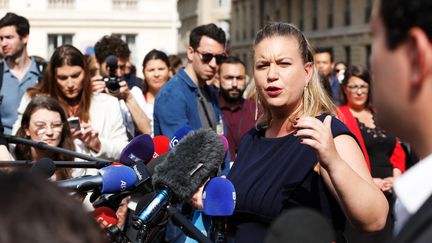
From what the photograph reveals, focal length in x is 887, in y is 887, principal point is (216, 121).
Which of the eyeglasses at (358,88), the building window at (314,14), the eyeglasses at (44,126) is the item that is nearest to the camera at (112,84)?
the eyeglasses at (44,126)

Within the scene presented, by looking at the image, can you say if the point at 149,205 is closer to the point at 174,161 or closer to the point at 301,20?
the point at 174,161

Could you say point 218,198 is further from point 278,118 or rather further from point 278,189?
point 278,118

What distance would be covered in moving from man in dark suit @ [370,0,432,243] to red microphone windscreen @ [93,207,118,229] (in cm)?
124

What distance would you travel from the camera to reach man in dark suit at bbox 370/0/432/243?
1842 mm

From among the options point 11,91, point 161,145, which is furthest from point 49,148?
point 11,91

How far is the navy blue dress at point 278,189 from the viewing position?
348 centimetres

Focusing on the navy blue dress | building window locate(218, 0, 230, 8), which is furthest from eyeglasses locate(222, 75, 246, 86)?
building window locate(218, 0, 230, 8)

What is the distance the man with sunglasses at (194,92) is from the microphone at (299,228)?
427 cm

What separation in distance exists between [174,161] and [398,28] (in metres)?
1.37

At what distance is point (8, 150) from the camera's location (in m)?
5.02

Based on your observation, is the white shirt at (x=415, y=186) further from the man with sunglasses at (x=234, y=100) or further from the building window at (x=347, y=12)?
the building window at (x=347, y=12)

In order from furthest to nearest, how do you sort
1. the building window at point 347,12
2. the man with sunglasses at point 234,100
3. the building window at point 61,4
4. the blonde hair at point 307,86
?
1. the building window at point 347,12
2. the building window at point 61,4
3. the man with sunglasses at point 234,100
4. the blonde hair at point 307,86

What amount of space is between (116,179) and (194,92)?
3550mm

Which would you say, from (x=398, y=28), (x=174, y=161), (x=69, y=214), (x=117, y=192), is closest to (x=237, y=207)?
(x=174, y=161)
